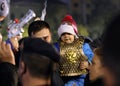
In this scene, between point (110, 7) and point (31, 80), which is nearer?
point (31, 80)

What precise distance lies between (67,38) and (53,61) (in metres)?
2.57

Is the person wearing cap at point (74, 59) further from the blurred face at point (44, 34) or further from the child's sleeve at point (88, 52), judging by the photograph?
the blurred face at point (44, 34)

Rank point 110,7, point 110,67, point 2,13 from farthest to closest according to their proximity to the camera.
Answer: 1. point 110,7
2. point 2,13
3. point 110,67

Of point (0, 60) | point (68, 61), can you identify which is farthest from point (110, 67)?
point (68, 61)

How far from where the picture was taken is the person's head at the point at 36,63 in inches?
73.9

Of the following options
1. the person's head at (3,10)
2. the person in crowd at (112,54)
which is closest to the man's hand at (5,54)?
the person's head at (3,10)

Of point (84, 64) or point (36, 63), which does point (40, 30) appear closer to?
point (84, 64)

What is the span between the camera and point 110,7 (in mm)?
45000

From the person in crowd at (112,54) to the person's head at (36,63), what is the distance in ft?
2.16

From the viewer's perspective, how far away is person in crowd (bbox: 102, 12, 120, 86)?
123 cm

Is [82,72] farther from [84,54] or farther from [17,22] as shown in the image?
[17,22]

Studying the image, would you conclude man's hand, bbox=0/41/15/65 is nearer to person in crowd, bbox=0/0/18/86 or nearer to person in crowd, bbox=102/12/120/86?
person in crowd, bbox=0/0/18/86

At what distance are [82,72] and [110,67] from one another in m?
3.20

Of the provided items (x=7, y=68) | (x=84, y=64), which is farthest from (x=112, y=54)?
(x=84, y=64)
